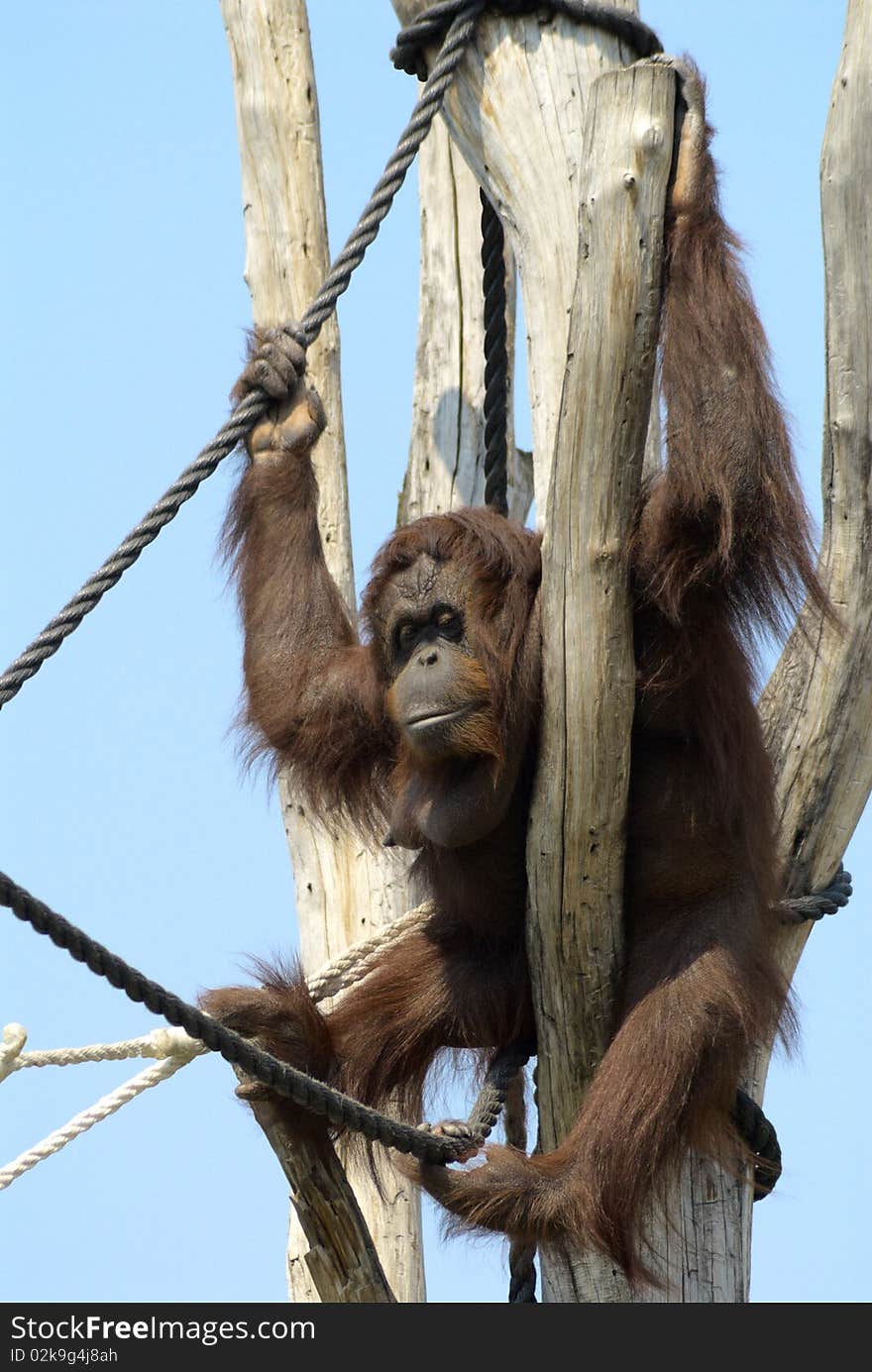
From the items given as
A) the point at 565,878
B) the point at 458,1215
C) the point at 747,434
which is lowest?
the point at 458,1215

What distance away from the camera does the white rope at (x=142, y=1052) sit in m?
5.42

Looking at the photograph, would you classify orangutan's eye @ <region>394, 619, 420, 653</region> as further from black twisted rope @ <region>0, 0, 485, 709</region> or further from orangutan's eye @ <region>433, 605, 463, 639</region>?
black twisted rope @ <region>0, 0, 485, 709</region>

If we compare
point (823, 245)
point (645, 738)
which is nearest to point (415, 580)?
point (645, 738)

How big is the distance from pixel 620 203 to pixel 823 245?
1073 millimetres

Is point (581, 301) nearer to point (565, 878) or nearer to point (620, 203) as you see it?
point (620, 203)

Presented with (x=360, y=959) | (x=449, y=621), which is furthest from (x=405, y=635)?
(x=360, y=959)

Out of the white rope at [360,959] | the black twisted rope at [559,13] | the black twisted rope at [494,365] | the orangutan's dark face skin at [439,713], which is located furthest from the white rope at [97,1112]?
the black twisted rope at [559,13]

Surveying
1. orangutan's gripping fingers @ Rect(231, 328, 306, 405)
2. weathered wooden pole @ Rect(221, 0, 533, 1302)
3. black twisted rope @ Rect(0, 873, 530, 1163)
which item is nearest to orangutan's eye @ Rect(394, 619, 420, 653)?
orangutan's gripping fingers @ Rect(231, 328, 306, 405)

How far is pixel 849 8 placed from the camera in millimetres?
4863

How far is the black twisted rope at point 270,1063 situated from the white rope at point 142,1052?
562 millimetres

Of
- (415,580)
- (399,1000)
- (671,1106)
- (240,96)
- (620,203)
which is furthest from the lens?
(240,96)

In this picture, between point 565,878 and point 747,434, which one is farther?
point 565,878

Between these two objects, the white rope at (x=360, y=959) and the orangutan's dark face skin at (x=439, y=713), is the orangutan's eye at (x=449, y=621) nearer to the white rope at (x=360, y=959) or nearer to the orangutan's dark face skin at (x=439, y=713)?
the orangutan's dark face skin at (x=439, y=713)

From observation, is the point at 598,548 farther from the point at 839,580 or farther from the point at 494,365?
the point at 494,365
